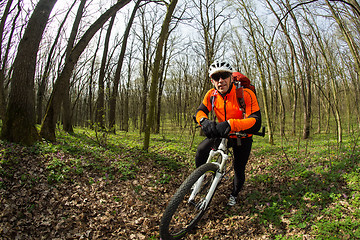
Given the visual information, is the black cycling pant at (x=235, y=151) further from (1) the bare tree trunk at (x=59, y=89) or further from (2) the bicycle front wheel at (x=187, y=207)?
(1) the bare tree trunk at (x=59, y=89)

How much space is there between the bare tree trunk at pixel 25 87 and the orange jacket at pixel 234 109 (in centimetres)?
489

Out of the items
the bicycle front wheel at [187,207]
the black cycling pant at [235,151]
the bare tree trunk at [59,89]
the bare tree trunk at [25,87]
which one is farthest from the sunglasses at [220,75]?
the bare tree trunk at [59,89]

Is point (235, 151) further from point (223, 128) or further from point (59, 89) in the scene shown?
point (59, 89)

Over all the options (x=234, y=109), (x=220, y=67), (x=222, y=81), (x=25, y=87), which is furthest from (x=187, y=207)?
→ (x=25, y=87)

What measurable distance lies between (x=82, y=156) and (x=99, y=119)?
236 centimetres

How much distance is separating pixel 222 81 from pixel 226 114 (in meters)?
0.55

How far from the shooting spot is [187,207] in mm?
3107

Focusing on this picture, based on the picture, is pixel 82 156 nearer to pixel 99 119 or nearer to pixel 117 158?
pixel 117 158

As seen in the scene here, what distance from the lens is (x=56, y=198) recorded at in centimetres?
362

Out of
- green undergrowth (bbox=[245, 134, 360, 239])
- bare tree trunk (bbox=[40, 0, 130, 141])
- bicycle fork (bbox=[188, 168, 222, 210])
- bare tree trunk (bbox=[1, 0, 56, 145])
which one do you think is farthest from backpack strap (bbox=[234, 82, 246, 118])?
bare tree trunk (bbox=[40, 0, 130, 141])

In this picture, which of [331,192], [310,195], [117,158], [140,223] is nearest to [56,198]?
[140,223]

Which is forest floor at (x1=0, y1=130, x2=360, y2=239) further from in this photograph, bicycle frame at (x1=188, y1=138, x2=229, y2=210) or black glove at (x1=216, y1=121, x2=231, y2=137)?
black glove at (x1=216, y1=121, x2=231, y2=137)

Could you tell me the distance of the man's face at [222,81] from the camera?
3.08 metres

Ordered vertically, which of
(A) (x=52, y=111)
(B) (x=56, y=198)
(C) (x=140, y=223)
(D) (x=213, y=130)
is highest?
(A) (x=52, y=111)
